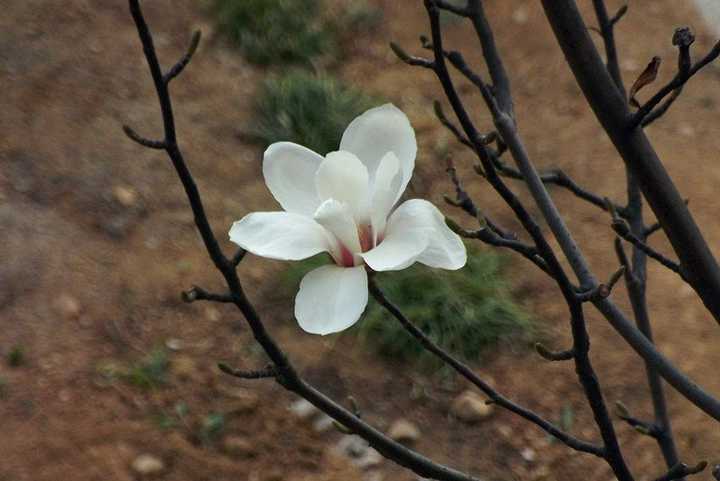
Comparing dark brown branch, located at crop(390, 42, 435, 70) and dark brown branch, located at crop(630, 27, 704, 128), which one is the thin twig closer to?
dark brown branch, located at crop(630, 27, 704, 128)

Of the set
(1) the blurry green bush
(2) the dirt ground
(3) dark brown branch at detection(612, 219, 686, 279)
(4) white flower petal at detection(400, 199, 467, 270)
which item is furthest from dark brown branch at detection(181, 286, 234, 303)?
(1) the blurry green bush

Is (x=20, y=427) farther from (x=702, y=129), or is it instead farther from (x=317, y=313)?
(x=702, y=129)

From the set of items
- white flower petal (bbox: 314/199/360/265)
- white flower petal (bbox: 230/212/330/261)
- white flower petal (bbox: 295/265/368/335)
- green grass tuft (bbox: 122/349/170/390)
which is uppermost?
green grass tuft (bbox: 122/349/170/390)

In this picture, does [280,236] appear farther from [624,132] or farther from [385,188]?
[624,132]

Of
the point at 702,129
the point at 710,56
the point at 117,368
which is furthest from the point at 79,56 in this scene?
the point at 710,56

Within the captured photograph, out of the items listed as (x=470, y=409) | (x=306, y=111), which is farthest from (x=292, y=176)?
(x=306, y=111)
